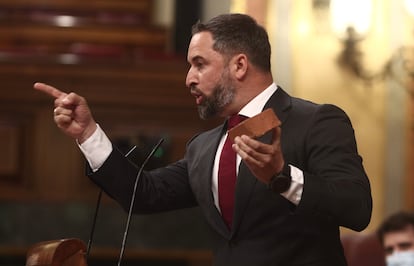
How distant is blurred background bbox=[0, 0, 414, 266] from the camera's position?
4715mm

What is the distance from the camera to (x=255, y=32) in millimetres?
2311

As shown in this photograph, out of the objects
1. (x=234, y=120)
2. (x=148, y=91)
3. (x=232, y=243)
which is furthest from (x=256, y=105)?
(x=148, y=91)

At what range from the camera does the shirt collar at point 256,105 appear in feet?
7.56

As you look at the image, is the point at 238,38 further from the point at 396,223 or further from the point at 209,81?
the point at 396,223

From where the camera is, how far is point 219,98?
228 cm

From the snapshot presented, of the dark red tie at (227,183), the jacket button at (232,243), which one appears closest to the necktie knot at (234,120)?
the dark red tie at (227,183)

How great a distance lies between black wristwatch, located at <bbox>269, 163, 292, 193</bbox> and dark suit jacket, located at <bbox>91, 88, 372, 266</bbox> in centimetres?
5

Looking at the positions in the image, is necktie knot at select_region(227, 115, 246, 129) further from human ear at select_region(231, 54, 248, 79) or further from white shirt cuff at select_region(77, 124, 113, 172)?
white shirt cuff at select_region(77, 124, 113, 172)

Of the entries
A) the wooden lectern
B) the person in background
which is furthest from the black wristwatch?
the person in background

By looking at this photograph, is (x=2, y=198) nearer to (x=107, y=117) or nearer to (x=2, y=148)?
(x=2, y=148)

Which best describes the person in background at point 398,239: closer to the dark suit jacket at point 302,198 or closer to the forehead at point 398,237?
the forehead at point 398,237

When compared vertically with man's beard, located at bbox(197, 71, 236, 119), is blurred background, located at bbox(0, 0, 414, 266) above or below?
below

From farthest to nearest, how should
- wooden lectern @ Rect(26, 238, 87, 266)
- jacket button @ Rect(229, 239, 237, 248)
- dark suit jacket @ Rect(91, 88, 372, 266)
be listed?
jacket button @ Rect(229, 239, 237, 248), dark suit jacket @ Rect(91, 88, 372, 266), wooden lectern @ Rect(26, 238, 87, 266)

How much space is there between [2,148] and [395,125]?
96.4 inches
